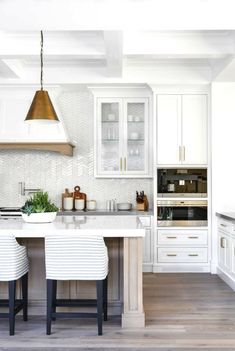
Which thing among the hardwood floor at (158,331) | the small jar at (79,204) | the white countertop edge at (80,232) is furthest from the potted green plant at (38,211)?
the small jar at (79,204)

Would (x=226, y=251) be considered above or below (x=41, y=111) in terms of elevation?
below

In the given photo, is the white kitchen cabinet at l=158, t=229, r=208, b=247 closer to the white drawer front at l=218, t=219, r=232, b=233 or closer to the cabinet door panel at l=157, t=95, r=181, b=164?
the white drawer front at l=218, t=219, r=232, b=233

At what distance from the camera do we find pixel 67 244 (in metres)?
3.57

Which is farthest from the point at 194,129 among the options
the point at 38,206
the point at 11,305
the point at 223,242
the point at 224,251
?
the point at 11,305

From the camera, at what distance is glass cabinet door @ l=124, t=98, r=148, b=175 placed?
6.49 meters

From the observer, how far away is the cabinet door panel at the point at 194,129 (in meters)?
6.23

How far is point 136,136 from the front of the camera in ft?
21.4

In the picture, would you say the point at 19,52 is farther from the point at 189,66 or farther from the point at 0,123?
the point at 189,66

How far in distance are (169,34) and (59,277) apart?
3.05 m

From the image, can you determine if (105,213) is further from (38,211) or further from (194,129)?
(38,211)

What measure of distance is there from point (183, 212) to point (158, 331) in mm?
2630

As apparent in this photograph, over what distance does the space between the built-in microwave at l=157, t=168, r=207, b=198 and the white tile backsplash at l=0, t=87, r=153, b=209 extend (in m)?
0.54

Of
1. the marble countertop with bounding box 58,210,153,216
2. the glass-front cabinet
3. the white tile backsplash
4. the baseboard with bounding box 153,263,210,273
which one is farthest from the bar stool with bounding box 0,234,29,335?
the white tile backsplash

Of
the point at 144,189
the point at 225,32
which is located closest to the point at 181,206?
the point at 144,189
